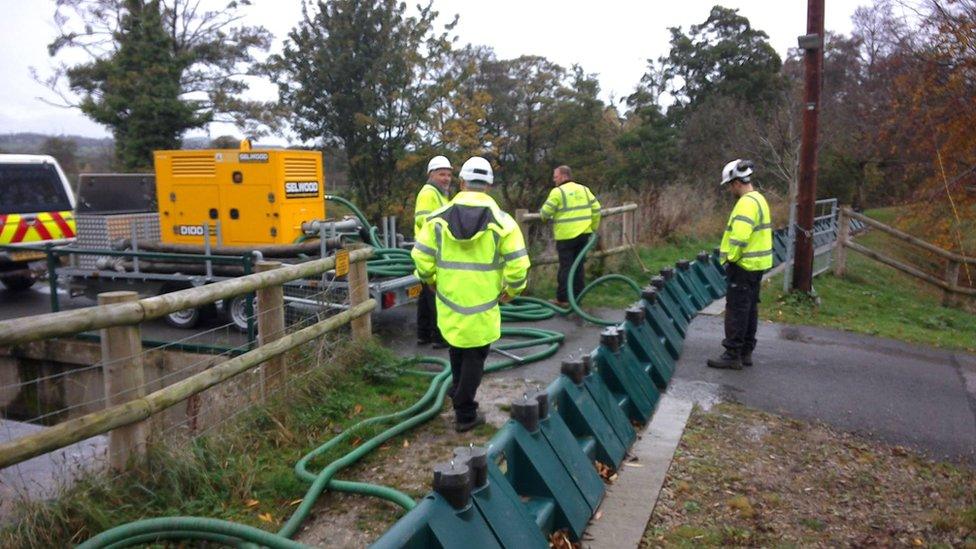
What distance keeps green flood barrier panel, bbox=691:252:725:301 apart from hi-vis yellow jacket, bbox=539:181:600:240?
2.11 m

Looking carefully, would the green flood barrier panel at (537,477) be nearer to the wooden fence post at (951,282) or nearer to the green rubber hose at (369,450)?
the green rubber hose at (369,450)

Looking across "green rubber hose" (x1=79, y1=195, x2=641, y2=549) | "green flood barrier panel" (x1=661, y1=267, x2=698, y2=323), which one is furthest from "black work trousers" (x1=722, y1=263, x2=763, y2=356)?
"green rubber hose" (x1=79, y1=195, x2=641, y2=549)

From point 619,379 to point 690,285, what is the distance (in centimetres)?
476

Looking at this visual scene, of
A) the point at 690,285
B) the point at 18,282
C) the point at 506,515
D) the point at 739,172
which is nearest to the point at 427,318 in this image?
the point at 739,172

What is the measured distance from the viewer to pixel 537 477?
12.1 ft

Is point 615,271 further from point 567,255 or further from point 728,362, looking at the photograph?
point 728,362

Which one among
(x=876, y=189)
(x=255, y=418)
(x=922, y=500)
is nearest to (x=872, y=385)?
(x=922, y=500)

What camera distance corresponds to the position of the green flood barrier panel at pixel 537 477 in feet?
11.9

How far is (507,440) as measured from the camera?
11.8ft

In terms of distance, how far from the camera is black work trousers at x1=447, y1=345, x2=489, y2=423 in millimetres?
5129

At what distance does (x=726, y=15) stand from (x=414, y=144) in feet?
59.1

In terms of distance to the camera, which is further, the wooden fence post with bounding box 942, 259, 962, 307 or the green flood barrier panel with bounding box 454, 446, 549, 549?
the wooden fence post with bounding box 942, 259, 962, 307

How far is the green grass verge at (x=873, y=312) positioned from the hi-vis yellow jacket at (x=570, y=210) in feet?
8.66

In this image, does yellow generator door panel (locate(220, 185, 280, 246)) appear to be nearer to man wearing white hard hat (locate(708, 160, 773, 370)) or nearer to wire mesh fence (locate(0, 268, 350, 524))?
wire mesh fence (locate(0, 268, 350, 524))
